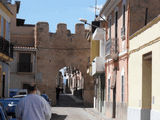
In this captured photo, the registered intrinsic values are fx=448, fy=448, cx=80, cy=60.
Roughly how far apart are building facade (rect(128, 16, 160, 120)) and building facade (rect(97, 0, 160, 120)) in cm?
106

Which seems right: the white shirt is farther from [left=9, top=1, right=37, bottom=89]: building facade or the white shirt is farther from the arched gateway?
[left=9, top=1, right=37, bottom=89]: building facade

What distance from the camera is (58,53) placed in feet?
143

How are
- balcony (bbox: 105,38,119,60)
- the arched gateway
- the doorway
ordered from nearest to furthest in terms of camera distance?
1. the doorway
2. balcony (bbox: 105,38,119,60)
3. the arched gateway

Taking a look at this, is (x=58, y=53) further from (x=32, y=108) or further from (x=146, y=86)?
(x=32, y=108)

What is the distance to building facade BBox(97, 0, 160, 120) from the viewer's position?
68.1 feet

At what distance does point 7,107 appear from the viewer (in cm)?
1473

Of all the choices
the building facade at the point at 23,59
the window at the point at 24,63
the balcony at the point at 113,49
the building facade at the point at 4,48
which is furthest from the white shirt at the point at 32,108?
the window at the point at 24,63

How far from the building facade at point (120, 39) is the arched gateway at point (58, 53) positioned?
49.0 ft

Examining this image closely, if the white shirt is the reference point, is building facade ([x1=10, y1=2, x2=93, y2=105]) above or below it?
above

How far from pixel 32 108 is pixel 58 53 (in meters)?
Result: 35.3

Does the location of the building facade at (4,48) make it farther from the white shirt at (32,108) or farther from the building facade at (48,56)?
the white shirt at (32,108)

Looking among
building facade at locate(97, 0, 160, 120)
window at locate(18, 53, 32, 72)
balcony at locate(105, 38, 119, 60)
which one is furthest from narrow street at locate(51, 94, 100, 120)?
window at locate(18, 53, 32, 72)

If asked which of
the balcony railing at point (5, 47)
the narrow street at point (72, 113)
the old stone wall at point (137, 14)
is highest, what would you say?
the old stone wall at point (137, 14)

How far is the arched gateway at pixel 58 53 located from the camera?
42.8 m
